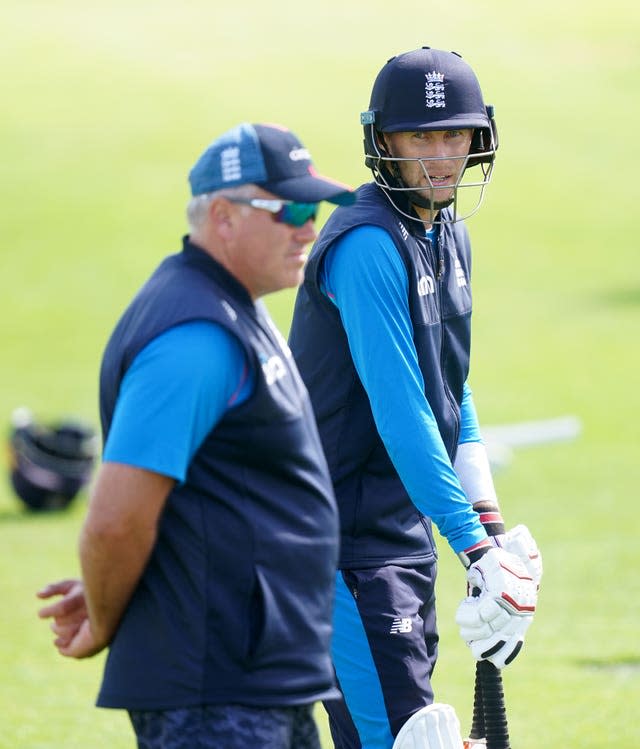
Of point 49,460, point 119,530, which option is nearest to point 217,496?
point 119,530

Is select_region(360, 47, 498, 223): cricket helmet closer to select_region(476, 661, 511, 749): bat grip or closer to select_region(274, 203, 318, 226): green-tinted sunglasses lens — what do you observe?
A: select_region(274, 203, 318, 226): green-tinted sunglasses lens

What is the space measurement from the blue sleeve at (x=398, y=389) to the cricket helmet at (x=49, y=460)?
10121 mm

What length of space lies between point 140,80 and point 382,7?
12076 millimetres

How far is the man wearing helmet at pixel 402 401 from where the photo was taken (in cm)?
450

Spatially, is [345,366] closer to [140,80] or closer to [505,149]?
[505,149]

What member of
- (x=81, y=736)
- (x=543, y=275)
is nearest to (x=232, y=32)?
(x=543, y=275)

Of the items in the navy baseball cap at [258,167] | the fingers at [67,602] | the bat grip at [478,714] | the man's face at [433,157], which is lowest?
the bat grip at [478,714]

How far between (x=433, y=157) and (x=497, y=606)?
1442 millimetres

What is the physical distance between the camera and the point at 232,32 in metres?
51.1

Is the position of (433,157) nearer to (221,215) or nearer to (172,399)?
(221,215)

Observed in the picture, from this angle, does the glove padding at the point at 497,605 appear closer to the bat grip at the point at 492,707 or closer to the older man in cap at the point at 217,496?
the bat grip at the point at 492,707

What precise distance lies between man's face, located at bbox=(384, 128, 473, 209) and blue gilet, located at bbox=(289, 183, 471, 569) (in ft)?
0.39

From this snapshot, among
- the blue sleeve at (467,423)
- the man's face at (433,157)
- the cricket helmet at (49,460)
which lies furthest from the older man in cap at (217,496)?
the cricket helmet at (49,460)

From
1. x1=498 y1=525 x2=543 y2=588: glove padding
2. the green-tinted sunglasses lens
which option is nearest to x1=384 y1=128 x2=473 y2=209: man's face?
x1=498 y1=525 x2=543 y2=588: glove padding
